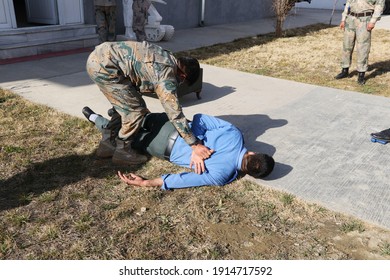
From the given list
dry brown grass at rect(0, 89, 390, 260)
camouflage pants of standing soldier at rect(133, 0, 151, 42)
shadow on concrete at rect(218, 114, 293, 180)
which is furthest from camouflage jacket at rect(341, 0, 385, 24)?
dry brown grass at rect(0, 89, 390, 260)

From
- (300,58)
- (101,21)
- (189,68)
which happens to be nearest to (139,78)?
(189,68)

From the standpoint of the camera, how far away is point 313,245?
8.17ft

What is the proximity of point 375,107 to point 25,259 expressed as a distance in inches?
180

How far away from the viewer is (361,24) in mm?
5965

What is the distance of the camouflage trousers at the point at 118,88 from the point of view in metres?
2.98

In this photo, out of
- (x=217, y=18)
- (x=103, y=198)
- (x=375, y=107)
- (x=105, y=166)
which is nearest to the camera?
(x=103, y=198)

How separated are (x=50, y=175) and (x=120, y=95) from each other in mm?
924

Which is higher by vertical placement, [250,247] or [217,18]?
[217,18]

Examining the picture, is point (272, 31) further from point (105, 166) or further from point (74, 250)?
point (74, 250)

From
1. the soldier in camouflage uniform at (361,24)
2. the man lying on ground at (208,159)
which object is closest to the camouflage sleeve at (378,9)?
the soldier in camouflage uniform at (361,24)

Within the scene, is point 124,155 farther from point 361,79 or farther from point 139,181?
point 361,79

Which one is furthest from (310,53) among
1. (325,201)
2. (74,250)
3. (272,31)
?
(74,250)

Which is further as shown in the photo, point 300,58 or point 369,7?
point 300,58

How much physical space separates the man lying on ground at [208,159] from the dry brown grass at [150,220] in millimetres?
92
